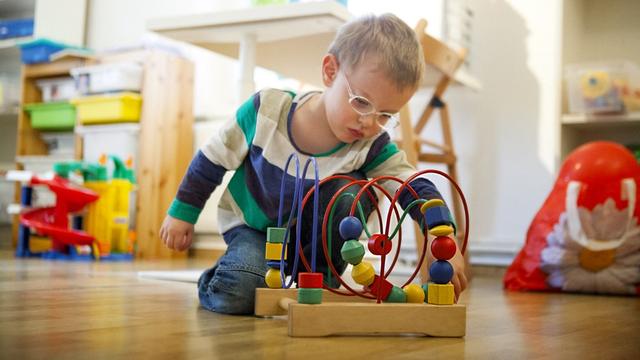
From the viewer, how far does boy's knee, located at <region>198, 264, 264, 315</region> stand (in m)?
1.02

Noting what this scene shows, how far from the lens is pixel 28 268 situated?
192cm

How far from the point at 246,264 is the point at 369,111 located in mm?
295

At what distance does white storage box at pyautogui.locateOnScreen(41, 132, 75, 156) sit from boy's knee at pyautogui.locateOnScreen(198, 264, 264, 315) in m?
2.35

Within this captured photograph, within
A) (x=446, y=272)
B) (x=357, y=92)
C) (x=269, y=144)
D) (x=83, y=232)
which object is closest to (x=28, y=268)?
(x=83, y=232)

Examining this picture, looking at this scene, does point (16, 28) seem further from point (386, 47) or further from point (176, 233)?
point (386, 47)

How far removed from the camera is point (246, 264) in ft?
3.51

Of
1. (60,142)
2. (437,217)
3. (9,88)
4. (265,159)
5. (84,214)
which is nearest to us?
(437,217)

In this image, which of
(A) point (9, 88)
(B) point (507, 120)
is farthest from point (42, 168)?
(B) point (507, 120)

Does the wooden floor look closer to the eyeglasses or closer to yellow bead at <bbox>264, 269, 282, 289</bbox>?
yellow bead at <bbox>264, 269, 282, 289</bbox>

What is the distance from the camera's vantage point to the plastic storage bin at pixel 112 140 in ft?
9.55

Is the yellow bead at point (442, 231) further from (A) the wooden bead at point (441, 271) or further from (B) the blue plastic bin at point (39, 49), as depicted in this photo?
(B) the blue plastic bin at point (39, 49)

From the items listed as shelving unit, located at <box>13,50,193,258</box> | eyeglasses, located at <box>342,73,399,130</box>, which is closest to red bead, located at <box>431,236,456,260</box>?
eyeglasses, located at <box>342,73,399,130</box>

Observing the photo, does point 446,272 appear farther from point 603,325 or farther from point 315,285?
point 603,325

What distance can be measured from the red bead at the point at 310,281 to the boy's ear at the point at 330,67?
1.22 feet
